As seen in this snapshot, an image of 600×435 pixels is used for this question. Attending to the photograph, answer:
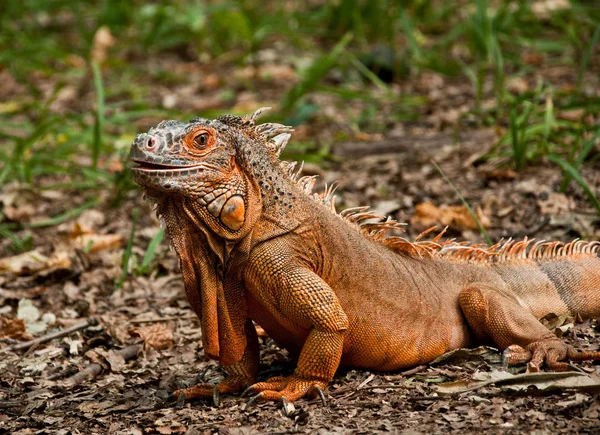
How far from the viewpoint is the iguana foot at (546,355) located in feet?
17.7

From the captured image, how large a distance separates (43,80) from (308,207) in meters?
11.4

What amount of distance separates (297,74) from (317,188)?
13.8ft

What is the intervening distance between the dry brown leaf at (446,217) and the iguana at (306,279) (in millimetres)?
2151

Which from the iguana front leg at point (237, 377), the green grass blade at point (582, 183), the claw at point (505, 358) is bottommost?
the iguana front leg at point (237, 377)

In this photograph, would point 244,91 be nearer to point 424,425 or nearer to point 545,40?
point 545,40

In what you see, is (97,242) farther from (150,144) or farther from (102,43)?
(102,43)

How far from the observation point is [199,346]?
22.9 ft

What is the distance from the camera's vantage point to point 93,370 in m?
6.53

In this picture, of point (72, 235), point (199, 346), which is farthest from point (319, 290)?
point (72, 235)

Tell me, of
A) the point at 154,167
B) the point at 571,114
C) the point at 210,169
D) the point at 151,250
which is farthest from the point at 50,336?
the point at 571,114

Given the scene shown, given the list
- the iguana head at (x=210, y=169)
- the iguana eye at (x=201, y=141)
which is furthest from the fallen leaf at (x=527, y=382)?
the iguana eye at (x=201, y=141)

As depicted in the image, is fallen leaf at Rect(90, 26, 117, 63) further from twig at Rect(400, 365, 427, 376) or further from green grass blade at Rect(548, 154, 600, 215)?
twig at Rect(400, 365, 427, 376)

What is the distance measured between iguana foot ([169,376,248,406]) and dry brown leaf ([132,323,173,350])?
49.6 inches

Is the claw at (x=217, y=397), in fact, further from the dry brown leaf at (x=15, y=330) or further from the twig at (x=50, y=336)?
the dry brown leaf at (x=15, y=330)
